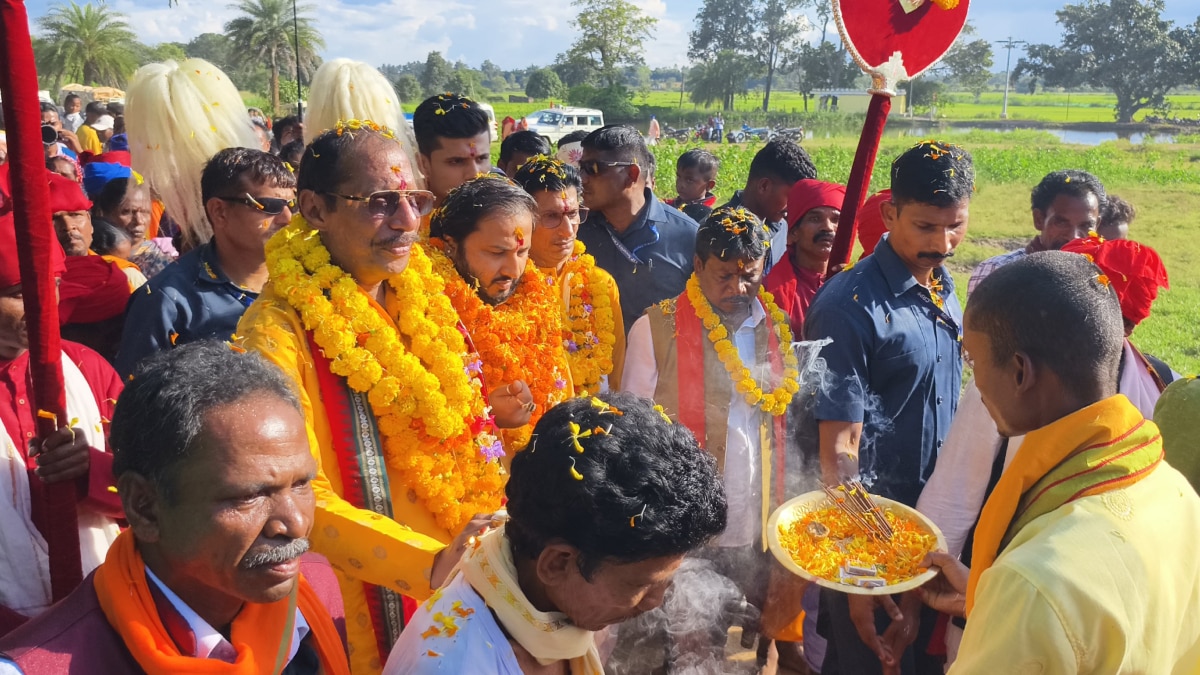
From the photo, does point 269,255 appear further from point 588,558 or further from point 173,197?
point 173,197

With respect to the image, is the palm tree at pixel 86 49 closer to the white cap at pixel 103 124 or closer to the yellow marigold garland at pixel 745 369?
the white cap at pixel 103 124

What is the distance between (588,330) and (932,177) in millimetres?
1673

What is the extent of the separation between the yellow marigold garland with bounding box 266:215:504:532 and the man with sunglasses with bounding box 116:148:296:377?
95 centimetres

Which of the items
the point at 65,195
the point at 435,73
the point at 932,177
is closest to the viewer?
the point at 65,195

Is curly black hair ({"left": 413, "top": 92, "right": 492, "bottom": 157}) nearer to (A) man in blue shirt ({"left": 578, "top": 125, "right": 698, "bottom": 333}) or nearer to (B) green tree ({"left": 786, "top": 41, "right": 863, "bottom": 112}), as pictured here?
(A) man in blue shirt ({"left": 578, "top": 125, "right": 698, "bottom": 333})

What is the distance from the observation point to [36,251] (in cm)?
196

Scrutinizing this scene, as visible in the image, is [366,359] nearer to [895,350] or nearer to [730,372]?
[730,372]

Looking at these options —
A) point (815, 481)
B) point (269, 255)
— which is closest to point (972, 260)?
point (815, 481)

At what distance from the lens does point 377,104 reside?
4625 millimetres

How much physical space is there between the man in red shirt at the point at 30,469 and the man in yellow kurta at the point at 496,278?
51.6 inches

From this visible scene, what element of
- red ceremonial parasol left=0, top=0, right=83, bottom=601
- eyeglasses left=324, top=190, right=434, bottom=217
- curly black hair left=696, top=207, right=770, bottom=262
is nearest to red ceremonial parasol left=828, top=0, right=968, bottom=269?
curly black hair left=696, top=207, right=770, bottom=262

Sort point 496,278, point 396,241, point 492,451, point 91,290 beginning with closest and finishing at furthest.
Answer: point 396,241 → point 492,451 → point 496,278 → point 91,290

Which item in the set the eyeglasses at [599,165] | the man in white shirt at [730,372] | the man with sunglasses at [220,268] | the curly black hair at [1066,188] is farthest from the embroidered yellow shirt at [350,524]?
the curly black hair at [1066,188]

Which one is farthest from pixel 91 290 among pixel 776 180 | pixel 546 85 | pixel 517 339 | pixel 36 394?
pixel 546 85
